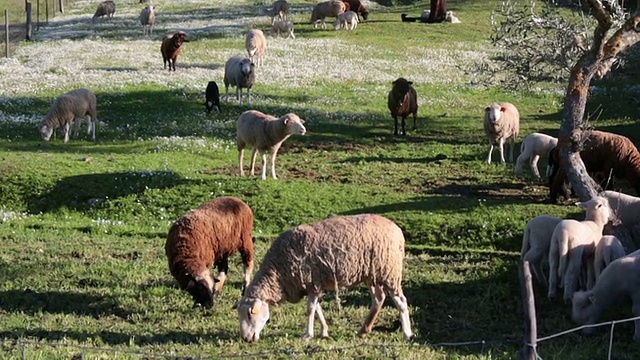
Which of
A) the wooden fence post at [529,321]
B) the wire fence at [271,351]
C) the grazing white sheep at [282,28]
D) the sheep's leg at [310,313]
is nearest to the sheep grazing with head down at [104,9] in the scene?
the grazing white sheep at [282,28]

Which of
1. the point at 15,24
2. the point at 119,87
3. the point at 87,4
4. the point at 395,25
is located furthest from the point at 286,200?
the point at 87,4

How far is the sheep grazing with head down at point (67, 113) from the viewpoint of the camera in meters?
26.3

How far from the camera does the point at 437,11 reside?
54.8 meters

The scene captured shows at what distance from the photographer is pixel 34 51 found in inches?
1719

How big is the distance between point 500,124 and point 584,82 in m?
7.40

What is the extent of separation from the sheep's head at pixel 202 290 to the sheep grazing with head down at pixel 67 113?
15087mm

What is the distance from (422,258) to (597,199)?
3439mm

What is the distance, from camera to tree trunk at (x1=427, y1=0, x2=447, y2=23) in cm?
5438

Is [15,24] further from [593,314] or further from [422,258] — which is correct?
[593,314]

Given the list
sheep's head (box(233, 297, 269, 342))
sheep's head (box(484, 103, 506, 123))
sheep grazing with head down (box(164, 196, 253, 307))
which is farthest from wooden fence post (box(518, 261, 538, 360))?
sheep's head (box(484, 103, 506, 123))

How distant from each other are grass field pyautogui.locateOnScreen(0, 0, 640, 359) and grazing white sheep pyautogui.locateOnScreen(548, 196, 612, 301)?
414 mm

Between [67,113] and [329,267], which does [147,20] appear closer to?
[67,113]

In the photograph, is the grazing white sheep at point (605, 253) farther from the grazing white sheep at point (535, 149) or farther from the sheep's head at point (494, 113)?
the sheep's head at point (494, 113)

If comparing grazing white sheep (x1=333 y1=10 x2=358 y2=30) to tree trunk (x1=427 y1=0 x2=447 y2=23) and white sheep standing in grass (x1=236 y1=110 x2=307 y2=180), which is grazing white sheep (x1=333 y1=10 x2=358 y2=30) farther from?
white sheep standing in grass (x1=236 y1=110 x2=307 y2=180)
